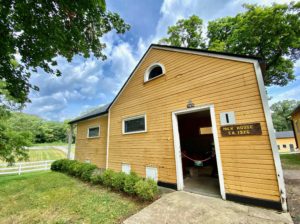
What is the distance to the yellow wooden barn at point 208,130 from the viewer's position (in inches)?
145

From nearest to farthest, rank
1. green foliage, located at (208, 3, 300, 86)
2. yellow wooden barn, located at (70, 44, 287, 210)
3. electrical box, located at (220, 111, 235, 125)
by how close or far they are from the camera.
→ 1. yellow wooden barn, located at (70, 44, 287, 210)
2. electrical box, located at (220, 111, 235, 125)
3. green foliage, located at (208, 3, 300, 86)

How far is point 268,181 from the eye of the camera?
3480 millimetres

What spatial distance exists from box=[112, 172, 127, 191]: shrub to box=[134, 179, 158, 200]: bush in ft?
2.74

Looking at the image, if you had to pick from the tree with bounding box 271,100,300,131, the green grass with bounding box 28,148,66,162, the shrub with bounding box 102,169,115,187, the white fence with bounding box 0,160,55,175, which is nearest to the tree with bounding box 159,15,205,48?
the shrub with bounding box 102,169,115,187

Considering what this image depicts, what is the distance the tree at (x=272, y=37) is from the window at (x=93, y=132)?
12.3 metres

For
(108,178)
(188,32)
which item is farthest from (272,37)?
(108,178)

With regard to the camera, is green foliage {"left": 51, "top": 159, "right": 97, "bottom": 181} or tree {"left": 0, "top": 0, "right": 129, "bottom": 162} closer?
tree {"left": 0, "top": 0, "right": 129, "bottom": 162}

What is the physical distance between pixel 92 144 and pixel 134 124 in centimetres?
467

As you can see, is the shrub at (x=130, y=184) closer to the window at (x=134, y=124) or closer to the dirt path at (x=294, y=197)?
the window at (x=134, y=124)

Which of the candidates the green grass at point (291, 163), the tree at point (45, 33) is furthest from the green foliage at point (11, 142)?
the green grass at point (291, 163)

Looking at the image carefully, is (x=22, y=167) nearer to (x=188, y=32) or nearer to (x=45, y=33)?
(x=45, y=33)

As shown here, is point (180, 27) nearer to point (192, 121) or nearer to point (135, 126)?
point (192, 121)

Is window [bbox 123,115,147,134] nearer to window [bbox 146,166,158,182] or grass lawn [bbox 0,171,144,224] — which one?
window [bbox 146,166,158,182]

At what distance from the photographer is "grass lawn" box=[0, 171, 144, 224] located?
3.70 metres
